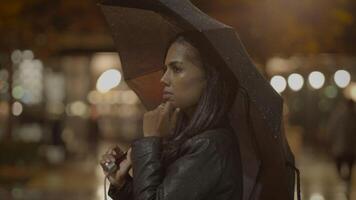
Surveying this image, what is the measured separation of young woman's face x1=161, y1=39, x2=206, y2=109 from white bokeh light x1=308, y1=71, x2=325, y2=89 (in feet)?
110

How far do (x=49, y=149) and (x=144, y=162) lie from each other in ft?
81.7

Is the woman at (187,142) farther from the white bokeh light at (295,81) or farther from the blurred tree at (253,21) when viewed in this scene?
the white bokeh light at (295,81)

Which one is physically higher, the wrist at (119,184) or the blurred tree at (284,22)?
the blurred tree at (284,22)

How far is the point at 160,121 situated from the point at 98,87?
36.2 m

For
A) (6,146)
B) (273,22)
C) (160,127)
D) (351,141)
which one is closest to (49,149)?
(6,146)

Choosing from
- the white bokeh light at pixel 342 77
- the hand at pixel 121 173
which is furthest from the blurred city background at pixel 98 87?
the hand at pixel 121 173

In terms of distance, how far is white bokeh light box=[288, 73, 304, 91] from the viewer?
36.4 m

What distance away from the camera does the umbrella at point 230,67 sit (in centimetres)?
352

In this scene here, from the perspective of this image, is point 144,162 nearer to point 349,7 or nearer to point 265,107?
point 265,107

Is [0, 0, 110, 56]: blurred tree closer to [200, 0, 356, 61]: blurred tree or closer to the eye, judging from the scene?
[200, 0, 356, 61]: blurred tree

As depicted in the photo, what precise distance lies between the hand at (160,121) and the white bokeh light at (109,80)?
34.0 metres

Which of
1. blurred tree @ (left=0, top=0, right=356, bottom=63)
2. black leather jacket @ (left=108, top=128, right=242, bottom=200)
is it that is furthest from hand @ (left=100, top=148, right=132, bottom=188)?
blurred tree @ (left=0, top=0, right=356, bottom=63)

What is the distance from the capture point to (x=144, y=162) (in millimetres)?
3570

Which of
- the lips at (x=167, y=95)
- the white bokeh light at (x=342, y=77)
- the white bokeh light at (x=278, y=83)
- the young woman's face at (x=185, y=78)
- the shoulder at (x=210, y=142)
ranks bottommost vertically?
the shoulder at (x=210, y=142)
